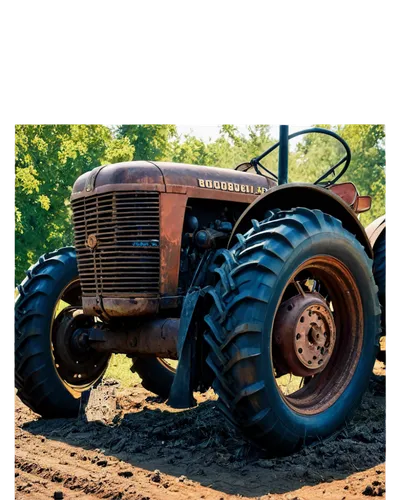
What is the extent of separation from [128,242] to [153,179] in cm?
52

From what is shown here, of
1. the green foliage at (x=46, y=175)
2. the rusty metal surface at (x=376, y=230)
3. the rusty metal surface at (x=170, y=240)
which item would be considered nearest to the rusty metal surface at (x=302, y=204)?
the rusty metal surface at (x=170, y=240)

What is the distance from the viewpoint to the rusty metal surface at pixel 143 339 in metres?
4.67

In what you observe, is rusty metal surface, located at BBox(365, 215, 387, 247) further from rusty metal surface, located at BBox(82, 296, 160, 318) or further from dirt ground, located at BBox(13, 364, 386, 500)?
rusty metal surface, located at BBox(82, 296, 160, 318)

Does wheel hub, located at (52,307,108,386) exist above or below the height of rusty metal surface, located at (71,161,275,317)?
below

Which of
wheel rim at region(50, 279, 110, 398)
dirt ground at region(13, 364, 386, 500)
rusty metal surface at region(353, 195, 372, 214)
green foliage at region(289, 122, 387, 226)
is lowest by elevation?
dirt ground at region(13, 364, 386, 500)

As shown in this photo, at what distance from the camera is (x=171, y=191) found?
491 cm

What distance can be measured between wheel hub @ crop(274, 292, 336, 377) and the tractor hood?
133 cm

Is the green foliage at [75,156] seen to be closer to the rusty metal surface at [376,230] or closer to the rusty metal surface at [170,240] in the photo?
the rusty metal surface at [376,230]

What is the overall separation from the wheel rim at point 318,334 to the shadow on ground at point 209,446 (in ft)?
1.12

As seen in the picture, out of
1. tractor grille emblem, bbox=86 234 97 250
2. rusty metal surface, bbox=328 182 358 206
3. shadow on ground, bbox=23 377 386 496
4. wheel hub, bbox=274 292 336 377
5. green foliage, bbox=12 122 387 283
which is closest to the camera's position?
shadow on ground, bbox=23 377 386 496

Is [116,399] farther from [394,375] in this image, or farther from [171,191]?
[394,375]

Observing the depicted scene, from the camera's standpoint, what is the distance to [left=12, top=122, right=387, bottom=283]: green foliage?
38.2 feet

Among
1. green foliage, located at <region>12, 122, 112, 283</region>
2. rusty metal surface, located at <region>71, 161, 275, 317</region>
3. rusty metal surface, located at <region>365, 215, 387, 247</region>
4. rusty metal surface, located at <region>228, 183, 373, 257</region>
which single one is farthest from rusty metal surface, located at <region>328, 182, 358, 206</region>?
green foliage, located at <region>12, 122, 112, 283</region>

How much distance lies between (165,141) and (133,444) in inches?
710
